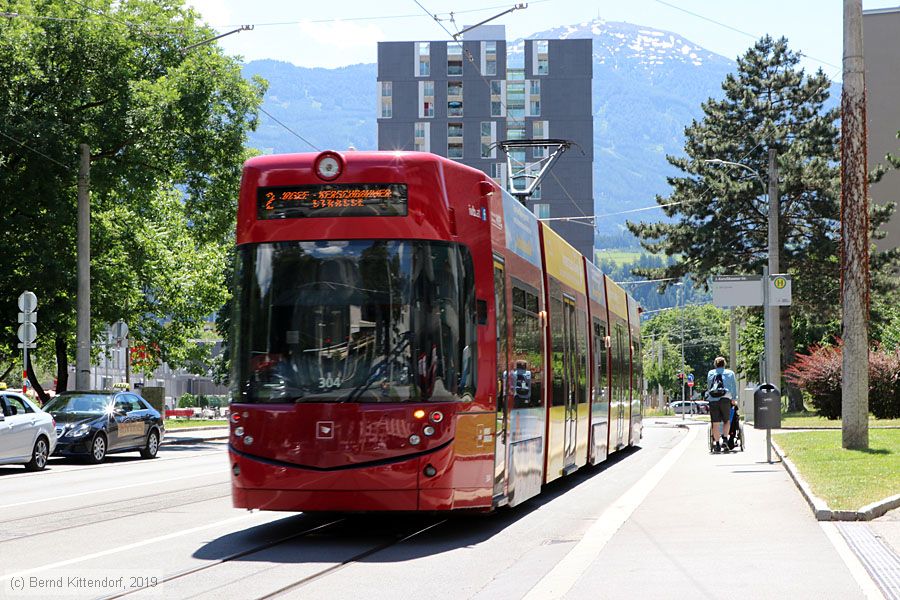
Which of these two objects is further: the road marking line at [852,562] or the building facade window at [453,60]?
the building facade window at [453,60]

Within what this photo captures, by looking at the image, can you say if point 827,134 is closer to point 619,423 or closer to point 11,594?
point 619,423

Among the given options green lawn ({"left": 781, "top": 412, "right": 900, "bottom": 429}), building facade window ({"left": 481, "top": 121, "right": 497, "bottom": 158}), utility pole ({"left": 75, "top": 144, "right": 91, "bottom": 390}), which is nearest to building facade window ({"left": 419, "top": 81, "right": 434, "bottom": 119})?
building facade window ({"left": 481, "top": 121, "right": 497, "bottom": 158})

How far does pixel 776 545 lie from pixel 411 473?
9.90 ft

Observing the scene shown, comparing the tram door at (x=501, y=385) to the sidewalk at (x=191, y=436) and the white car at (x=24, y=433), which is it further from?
the sidewalk at (x=191, y=436)

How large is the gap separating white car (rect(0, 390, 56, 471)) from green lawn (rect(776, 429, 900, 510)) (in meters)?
12.8

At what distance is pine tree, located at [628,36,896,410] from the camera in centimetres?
5412

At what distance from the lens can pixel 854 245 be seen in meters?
21.1

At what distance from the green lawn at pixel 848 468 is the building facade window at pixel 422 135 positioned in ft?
335

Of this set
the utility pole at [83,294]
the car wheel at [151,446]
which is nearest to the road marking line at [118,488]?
the car wheel at [151,446]

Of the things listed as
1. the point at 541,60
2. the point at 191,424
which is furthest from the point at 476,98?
the point at 191,424

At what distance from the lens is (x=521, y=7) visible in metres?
31.1

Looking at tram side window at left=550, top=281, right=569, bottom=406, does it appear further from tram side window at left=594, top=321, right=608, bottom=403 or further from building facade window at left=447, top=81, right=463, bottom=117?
building facade window at left=447, top=81, right=463, bottom=117

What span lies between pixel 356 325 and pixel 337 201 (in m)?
1.17

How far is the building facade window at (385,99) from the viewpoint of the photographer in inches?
4975
